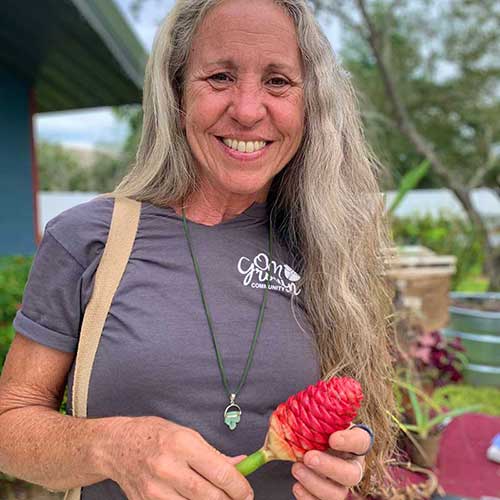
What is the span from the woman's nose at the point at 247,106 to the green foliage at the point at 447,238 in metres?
8.27

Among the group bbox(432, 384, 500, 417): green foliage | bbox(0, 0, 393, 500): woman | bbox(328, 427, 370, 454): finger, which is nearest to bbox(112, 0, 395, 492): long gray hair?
bbox(0, 0, 393, 500): woman

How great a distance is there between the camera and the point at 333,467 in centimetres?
106

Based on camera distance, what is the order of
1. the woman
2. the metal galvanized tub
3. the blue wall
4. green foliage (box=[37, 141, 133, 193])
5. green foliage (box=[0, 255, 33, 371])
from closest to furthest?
1. the woman
2. green foliage (box=[0, 255, 33, 371])
3. the metal galvanized tub
4. the blue wall
5. green foliage (box=[37, 141, 133, 193])

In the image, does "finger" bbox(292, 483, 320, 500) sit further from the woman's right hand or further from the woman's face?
the woman's face

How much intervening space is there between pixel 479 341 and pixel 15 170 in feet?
18.9

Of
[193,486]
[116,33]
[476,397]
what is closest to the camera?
[193,486]

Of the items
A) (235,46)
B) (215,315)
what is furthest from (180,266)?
(235,46)

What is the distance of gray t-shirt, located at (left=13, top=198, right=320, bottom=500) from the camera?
1.28 meters

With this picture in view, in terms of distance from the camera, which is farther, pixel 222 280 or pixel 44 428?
pixel 222 280

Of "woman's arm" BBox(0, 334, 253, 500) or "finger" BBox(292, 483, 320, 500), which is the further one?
"finger" BBox(292, 483, 320, 500)

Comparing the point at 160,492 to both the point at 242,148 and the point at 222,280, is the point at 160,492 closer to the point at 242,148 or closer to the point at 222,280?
the point at 222,280

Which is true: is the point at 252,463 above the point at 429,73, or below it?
below

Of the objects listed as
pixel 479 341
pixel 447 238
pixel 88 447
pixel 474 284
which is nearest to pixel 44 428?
pixel 88 447

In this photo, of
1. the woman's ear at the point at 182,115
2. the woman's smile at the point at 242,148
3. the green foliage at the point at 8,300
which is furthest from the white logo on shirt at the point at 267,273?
the green foliage at the point at 8,300
